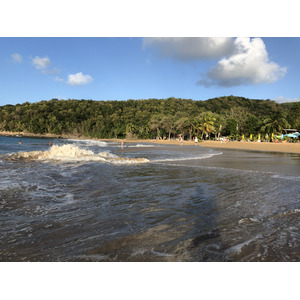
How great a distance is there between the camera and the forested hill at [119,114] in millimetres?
85688

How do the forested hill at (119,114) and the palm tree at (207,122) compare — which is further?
the forested hill at (119,114)

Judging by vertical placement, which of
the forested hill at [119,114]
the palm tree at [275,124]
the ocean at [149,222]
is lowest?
the ocean at [149,222]

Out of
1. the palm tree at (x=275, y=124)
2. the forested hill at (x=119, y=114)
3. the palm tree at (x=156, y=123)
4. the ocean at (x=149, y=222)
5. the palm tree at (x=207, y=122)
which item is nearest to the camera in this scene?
the ocean at (x=149, y=222)

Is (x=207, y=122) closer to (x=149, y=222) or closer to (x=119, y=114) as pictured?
(x=119, y=114)

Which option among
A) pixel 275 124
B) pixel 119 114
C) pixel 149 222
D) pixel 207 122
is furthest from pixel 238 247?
pixel 119 114

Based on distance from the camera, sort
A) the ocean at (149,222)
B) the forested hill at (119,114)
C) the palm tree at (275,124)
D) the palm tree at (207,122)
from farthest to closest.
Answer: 1. the forested hill at (119,114)
2. the palm tree at (207,122)
3. the palm tree at (275,124)
4. the ocean at (149,222)

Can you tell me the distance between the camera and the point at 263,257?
8.60 feet

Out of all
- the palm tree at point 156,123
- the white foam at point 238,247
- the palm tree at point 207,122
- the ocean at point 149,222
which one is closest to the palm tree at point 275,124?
the palm tree at point 207,122

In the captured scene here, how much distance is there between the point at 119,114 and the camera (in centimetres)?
10812

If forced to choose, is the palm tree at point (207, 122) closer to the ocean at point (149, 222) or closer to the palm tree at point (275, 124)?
the palm tree at point (275, 124)

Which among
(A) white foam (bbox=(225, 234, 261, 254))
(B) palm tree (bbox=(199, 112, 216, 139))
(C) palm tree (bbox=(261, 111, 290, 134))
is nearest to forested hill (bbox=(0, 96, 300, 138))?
(B) palm tree (bbox=(199, 112, 216, 139))

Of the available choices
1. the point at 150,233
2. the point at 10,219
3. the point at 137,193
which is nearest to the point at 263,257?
the point at 150,233

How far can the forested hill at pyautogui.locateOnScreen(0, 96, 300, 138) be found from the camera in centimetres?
8569

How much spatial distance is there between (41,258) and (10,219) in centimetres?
168
